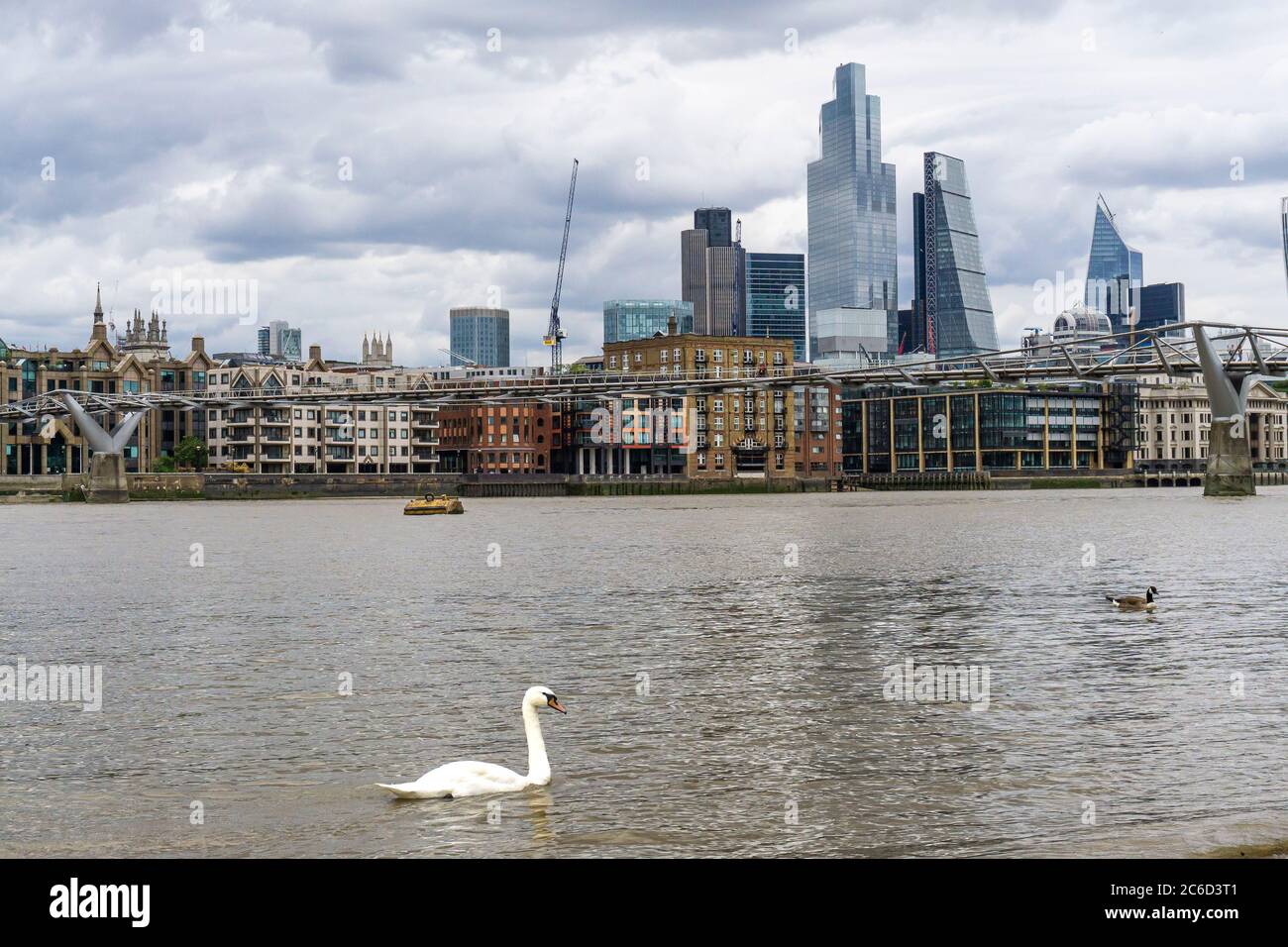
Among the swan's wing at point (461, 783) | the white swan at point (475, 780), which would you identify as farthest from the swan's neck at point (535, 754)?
the swan's wing at point (461, 783)

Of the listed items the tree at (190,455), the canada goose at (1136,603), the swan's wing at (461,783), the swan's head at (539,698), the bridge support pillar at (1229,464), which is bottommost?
the canada goose at (1136,603)

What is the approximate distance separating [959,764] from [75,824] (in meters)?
9.51

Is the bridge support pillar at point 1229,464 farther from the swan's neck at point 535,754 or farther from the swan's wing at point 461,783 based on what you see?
the swan's wing at point 461,783

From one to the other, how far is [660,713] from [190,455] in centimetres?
16948

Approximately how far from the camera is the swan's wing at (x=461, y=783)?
15.4 m

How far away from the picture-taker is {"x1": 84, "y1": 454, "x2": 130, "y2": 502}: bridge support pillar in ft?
486

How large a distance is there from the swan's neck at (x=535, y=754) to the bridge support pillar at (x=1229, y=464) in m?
126

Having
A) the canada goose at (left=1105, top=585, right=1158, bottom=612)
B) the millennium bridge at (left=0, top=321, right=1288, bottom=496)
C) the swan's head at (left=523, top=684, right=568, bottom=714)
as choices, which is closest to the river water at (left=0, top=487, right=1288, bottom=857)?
the canada goose at (left=1105, top=585, right=1158, bottom=612)

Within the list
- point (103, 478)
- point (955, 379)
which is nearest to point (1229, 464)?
point (955, 379)

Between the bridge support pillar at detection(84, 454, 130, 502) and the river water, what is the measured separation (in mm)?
102328

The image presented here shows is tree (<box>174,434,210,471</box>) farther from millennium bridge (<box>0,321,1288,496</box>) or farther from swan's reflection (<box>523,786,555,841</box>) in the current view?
swan's reflection (<box>523,786,555,841</box>)

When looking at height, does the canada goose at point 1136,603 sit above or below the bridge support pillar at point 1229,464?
below
